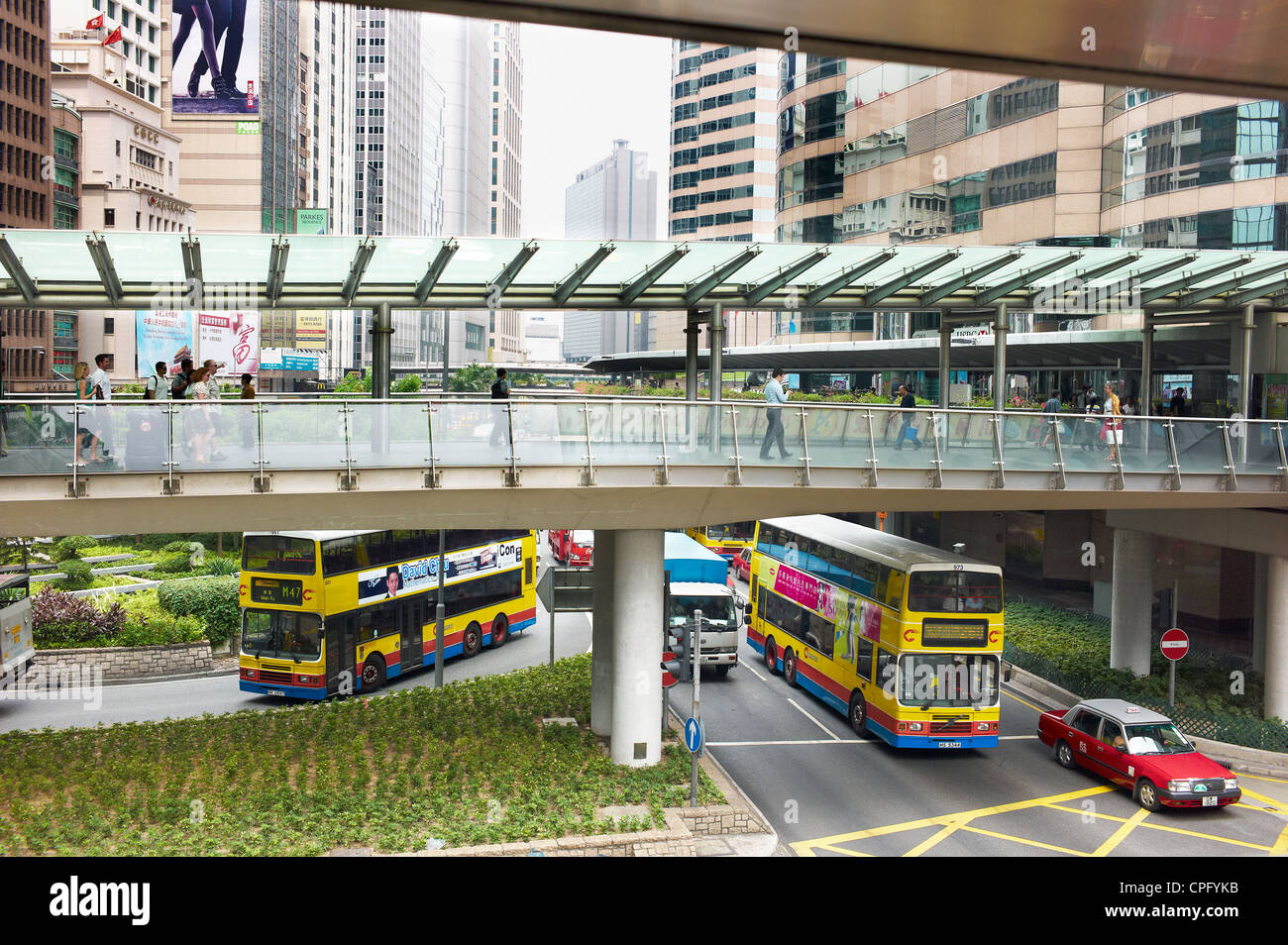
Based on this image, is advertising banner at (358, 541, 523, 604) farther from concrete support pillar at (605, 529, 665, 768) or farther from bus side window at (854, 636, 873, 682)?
bus side window at (854, 636, 873, 682)

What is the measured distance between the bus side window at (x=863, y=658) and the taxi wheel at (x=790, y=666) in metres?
3.98

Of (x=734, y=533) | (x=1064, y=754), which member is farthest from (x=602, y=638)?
(x=734, y=533)

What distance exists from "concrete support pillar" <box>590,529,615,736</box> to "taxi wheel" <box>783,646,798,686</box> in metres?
7.20

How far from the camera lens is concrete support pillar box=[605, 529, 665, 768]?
1519cm

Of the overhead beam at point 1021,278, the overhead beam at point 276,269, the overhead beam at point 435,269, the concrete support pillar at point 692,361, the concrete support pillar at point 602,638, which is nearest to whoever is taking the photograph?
the overhead beam at point 276,269

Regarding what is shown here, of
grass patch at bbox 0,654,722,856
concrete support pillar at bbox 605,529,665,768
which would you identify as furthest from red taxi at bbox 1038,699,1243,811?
concrete support pillar at bbox 605,529,665,768

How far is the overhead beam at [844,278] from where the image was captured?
1731 centimetres

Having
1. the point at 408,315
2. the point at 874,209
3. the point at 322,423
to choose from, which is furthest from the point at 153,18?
the point at 322,423

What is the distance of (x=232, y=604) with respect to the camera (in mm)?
25344

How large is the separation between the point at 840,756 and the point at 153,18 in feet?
293

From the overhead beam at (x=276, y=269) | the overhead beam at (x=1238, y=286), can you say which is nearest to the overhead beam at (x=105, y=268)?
the overhead beam at (x=276, y=269)

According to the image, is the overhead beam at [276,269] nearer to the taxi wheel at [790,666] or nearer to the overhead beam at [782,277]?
the overhead beam at [782,277]

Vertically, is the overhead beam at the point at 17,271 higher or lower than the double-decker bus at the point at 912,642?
higher

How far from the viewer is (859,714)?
19391 millimetres
